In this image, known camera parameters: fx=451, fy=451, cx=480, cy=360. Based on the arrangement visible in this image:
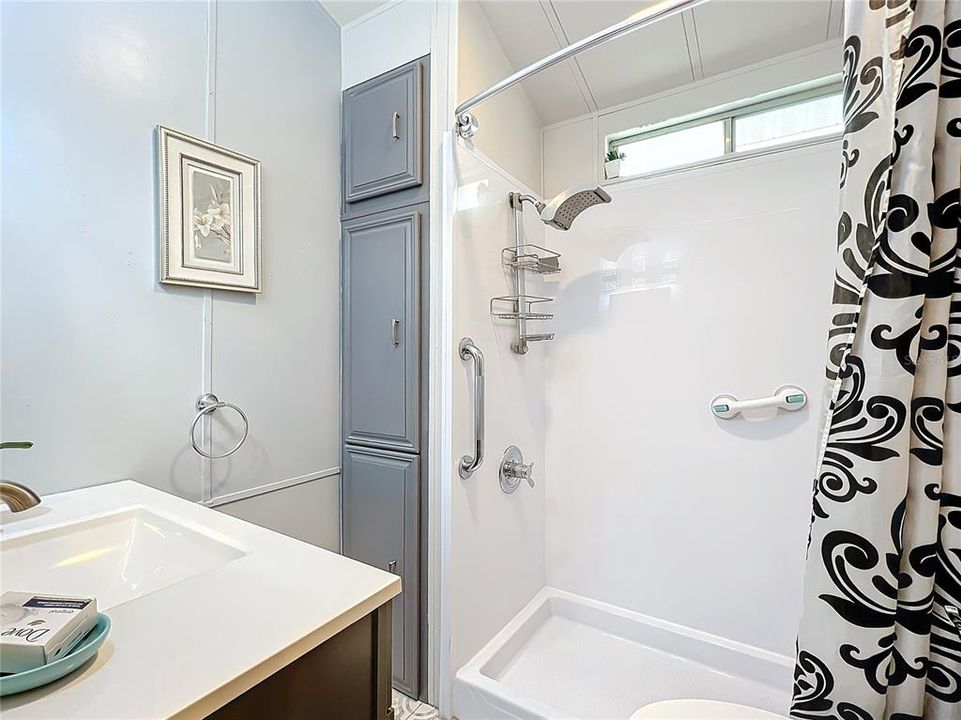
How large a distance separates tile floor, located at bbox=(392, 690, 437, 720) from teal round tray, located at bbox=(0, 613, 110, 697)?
4.14 ft

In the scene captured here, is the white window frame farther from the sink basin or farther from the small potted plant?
the sink basin

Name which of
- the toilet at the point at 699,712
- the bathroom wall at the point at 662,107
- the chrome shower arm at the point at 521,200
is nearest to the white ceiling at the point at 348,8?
the chrome shower arm at the point at 521,200

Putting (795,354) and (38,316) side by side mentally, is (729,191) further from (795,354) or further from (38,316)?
(38,316)

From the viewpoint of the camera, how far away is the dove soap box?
50 centimetres

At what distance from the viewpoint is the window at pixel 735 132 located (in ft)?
5.76

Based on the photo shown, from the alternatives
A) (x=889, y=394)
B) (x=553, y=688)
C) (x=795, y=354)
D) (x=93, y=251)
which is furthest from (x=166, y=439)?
(x=795, y=354)

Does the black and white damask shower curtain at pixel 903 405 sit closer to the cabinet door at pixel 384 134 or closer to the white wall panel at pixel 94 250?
the cabinet door at pixel 384 134

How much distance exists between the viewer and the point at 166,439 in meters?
1.33

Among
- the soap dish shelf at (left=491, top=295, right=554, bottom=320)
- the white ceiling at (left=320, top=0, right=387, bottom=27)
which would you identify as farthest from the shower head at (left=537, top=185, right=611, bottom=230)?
the white ceiling at (left=320, top=0, right=387, bottom=27)

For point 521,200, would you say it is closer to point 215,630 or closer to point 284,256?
point 284,256

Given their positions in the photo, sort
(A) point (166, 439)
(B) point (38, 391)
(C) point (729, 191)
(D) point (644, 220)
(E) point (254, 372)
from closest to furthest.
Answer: (B) point (38, 391)
(A) point (166, 439)
(E) point (254, 372)
(C) point (729, 191)
(D) point (644, 220)

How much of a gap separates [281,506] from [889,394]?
66.8 inches

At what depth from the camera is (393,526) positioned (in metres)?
1.64

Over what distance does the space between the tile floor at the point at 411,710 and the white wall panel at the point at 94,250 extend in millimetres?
993
